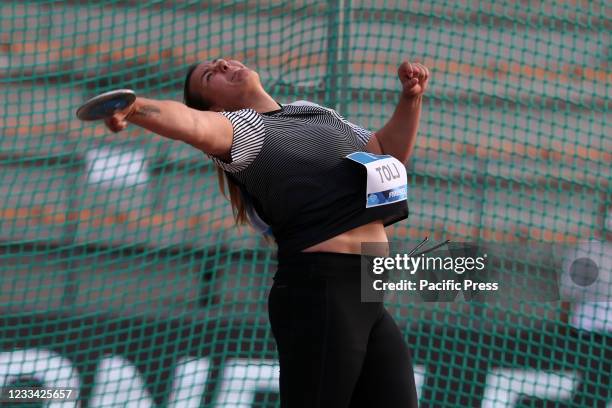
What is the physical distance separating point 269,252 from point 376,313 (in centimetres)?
161

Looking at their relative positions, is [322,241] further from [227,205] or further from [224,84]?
[227,205]

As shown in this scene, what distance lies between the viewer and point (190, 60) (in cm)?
371

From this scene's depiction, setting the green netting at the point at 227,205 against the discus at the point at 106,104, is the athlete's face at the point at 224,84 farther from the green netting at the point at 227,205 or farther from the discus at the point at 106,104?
the green netting at the point at 227,205

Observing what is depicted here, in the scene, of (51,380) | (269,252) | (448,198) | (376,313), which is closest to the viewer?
(376,313)

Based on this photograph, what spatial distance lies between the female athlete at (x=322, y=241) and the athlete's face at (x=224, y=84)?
18cm

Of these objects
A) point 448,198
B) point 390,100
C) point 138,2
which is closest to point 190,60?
point 138,2

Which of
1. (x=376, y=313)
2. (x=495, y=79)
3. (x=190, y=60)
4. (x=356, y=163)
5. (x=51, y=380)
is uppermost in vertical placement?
(x=495, y=79)

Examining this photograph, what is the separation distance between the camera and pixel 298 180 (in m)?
1.98

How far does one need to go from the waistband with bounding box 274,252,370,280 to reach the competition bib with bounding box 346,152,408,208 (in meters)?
0.13

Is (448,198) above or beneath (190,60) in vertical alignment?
beneath

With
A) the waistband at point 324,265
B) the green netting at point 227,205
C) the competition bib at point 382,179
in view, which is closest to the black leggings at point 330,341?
the waistband at point 324,265

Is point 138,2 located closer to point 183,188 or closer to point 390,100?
point 183,188

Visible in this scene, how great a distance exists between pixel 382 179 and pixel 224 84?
1.63 feet

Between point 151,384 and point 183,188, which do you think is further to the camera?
point 183,188
